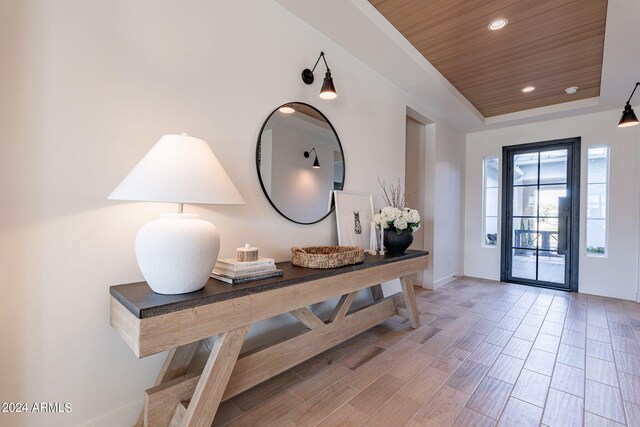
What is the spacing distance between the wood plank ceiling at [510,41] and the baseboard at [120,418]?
302 cm

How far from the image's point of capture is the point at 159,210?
61.5 inches

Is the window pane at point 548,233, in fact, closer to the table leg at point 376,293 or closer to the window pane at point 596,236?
the window pane at point 596,236

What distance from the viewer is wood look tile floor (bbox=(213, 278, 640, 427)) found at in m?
1.58

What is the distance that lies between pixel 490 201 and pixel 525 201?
20.1 inches

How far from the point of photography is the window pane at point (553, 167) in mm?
4387

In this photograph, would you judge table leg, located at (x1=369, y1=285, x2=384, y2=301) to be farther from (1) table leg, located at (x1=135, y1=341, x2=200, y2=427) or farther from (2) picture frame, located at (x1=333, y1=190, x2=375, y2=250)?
(1) table leg, located at (x1=135, y1=341, x2=200, y2=427)

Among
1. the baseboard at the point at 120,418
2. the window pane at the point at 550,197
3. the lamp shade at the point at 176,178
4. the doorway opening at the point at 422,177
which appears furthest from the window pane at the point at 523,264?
the baseboard at the point at 120,418

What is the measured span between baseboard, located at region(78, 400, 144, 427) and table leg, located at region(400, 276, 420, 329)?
2.14m

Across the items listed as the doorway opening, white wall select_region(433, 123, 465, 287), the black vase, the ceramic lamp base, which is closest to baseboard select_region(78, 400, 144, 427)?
the ceramic lamp base

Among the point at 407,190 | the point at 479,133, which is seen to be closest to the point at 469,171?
the point at 479,133

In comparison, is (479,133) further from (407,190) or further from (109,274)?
(109,274)

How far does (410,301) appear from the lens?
2.74m

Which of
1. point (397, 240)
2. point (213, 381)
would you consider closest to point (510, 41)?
point (397, 240)

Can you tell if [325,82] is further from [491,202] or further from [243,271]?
[491,202]
